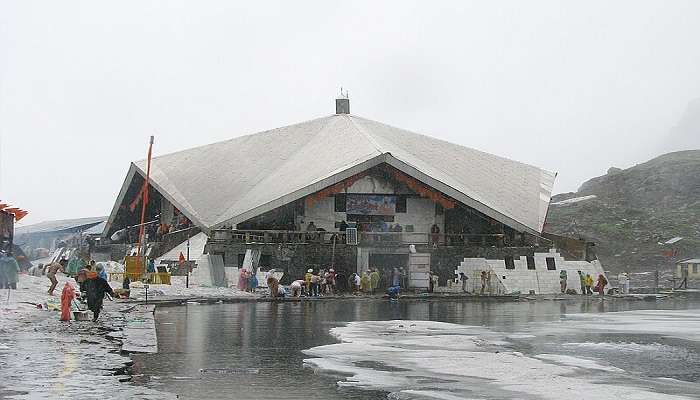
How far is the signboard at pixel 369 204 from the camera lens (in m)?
50.2

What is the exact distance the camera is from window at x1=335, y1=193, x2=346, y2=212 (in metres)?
50.2

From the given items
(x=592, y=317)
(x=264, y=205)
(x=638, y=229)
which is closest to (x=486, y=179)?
(x=264, y=205)

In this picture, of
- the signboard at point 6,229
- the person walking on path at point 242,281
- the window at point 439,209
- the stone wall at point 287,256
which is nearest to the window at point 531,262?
the window at point 439,209

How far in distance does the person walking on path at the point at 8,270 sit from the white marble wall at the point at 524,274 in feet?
77.3

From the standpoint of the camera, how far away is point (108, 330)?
1844 centimetres

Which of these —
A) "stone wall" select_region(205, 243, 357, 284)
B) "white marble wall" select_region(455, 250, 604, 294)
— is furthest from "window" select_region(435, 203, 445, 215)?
"stone wall" select_region(205, 243, 357, 284)

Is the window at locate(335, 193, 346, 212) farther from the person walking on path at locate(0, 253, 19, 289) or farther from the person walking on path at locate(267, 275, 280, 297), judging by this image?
the person walking on path at locate(0, 253, 19, 289)

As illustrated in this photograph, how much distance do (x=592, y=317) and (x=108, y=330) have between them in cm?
1293

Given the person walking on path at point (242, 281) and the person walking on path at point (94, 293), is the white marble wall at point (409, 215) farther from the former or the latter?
the person walking on path at point (94, 293)

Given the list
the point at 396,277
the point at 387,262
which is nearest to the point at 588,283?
the point at 396,277

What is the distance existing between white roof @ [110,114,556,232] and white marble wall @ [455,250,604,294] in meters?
2.59

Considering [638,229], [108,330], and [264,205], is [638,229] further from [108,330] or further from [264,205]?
[108,330]

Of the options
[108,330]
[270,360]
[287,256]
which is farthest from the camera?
[287,256]

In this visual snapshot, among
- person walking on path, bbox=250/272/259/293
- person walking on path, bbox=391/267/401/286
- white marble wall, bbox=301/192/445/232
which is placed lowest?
person walking on path, bbox=250/272/259/293
